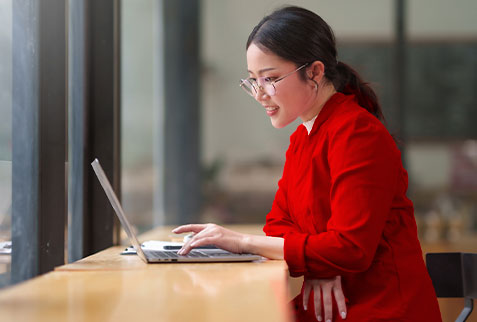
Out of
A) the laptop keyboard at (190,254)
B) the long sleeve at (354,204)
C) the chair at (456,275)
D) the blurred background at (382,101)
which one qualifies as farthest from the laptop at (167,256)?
the blurred background at (382,101)

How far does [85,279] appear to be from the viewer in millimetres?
1174

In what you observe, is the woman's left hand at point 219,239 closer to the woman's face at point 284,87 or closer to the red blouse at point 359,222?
the red blouse at point 359,222

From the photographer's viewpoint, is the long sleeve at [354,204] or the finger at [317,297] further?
the finger at [317,297]

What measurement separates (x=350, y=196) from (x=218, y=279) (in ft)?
1.13

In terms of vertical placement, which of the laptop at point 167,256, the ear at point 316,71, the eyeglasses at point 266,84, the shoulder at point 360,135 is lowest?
the laptop at point 167,256

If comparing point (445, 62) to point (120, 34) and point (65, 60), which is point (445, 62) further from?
point (65, 60)

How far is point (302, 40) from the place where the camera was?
4.90ft

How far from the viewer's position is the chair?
1732 mm

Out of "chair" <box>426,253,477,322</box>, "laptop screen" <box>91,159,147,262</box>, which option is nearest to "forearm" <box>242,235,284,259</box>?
"laptop screen" <box>91,159,147,262</box>

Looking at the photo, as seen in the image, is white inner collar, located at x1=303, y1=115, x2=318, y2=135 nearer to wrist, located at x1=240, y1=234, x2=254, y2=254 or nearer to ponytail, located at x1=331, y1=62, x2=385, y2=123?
ponytail, located at x1=331, y1=62, x2=385, y2=123

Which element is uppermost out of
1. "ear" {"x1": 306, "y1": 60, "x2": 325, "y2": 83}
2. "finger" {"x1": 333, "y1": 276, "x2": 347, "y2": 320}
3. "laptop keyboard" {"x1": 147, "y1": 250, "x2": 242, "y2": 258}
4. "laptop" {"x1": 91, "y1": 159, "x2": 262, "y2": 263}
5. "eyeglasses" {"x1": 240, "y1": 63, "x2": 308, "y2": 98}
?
"ear" {"x1": 306, "y1": 60, "x2": 325, "y2": 83}

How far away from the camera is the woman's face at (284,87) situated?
1.52 meters

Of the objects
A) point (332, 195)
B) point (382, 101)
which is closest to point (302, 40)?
point (332, 195)

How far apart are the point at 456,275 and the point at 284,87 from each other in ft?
2.52
